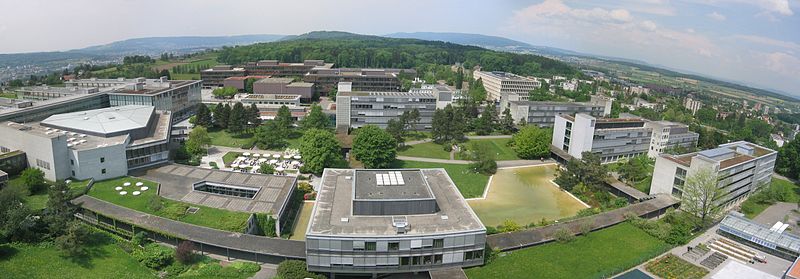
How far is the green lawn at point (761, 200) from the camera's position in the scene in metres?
37.4

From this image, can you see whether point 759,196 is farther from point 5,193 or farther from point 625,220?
point 5,193

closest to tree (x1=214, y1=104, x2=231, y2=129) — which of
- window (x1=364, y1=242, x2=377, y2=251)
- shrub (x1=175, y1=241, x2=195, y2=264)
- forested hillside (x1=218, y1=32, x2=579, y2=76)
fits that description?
shrub (x1=175, y1=241, x2=195, y2=264)

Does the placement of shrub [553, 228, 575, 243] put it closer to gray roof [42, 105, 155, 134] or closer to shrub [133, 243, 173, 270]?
shrub [133, 243, 173, 270]

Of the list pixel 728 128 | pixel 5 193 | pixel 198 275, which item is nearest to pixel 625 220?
pixel 198 275

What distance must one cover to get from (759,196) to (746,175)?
2.61 metres

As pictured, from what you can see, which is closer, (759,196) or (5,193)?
(5,193)

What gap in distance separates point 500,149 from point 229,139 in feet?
113

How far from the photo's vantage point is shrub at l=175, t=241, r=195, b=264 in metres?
24.4

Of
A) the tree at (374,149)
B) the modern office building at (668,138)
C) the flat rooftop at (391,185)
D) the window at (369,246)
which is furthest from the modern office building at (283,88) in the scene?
the window at (369,246)

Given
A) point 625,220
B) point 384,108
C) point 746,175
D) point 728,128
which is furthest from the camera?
point 728,128

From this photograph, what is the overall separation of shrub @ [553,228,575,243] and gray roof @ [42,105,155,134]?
37.0m

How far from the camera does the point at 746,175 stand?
128 ft

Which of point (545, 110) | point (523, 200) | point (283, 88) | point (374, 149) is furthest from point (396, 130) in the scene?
point (283, 88)

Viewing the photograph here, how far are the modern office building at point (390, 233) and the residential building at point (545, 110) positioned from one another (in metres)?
39.9
